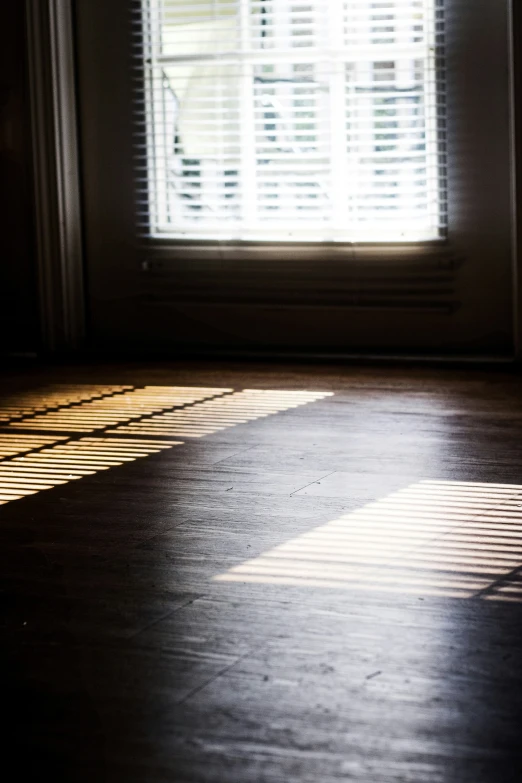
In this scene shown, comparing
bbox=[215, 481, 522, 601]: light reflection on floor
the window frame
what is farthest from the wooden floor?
the window frame

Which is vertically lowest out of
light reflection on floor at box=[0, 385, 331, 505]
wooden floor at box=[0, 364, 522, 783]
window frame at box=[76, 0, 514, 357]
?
wooden floor at box=[0, 364, 522, 783]

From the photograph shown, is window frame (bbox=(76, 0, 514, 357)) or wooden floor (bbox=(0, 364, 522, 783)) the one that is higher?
window frame (bbox=(76, 0, 514, 357))

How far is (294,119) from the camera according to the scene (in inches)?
185

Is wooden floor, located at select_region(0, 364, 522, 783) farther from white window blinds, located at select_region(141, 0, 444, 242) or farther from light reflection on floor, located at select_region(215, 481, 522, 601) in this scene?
white window blinds, located at select_region(141, 0, 444, 242)

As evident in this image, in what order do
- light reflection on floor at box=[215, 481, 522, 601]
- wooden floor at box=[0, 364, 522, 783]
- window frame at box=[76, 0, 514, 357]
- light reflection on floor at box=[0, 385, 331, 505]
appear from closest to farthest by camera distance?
wooden floor at box=[0, 364, 522, 783] → light reflection on floor at box=[215, 481, 522, 601] → light reflection on floor at box=[0, 385, 331, 505] → window frame at box=[76, 0, 514, 357]

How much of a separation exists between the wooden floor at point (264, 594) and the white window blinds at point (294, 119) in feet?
3.92

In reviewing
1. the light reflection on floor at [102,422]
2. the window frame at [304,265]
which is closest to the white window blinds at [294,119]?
the window frame at [304,265]

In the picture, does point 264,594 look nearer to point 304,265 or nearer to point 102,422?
point 102,422

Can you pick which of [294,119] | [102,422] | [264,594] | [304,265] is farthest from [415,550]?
[294,119]

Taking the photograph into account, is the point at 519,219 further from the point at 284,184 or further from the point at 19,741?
the point at 19,741

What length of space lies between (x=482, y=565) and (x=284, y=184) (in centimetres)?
290

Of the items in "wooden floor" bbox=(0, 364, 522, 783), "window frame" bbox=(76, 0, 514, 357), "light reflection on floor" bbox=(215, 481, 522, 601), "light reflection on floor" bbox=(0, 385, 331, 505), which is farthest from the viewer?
"window frame" bbox=(76, 0, 514, 357)

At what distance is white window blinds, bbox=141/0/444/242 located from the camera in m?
4.54

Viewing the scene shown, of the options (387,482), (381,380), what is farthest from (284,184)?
(387,482)
